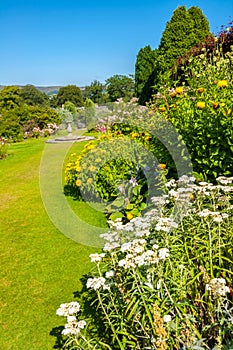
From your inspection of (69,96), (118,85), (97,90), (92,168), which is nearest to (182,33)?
(92,168)

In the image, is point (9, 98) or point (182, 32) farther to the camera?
point (9, 98)

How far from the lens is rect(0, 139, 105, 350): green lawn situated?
2.36 metres

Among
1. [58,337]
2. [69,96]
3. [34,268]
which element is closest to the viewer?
[58,337]

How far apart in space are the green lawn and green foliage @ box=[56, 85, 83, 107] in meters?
46.4

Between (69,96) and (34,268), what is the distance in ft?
161

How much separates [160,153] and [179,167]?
366 mm

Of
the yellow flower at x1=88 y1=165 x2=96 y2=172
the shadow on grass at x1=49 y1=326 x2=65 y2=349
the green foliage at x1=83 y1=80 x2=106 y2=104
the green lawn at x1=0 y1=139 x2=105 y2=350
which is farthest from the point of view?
the green foliage at x1=83 y1=80 x2=106 y2=104

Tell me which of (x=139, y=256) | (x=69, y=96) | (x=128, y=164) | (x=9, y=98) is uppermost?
(x=69, y=96)

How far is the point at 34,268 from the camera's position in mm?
3174

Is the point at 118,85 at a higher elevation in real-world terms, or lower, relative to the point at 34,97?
lower

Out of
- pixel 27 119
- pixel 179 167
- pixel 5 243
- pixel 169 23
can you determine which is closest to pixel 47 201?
pixel 5 243

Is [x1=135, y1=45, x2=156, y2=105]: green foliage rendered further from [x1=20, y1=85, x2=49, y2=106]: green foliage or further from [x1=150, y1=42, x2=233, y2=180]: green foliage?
[x1=20, y1=85, x2=49, y2=106]: green foliage

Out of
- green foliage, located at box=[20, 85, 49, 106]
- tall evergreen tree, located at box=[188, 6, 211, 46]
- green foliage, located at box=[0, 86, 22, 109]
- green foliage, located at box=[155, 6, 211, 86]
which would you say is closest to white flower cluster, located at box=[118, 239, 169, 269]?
green foliage, located at box=[155, 6, 211, 86]

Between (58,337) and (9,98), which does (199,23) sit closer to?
(58,337)
